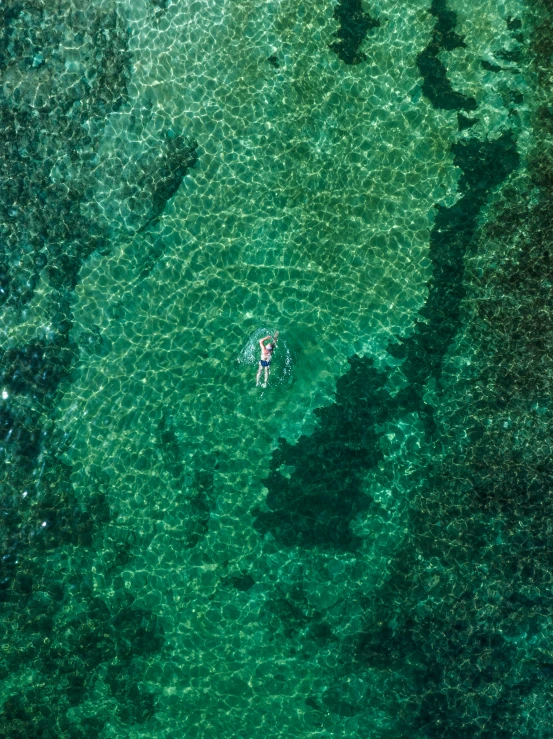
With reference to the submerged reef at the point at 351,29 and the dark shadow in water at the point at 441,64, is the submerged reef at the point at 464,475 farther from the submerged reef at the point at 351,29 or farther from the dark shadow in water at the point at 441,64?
the submerged reef at the point at 351,29

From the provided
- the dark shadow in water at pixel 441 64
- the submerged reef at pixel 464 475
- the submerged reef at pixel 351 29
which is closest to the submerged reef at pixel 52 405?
the submerged reef at pixel 464 475

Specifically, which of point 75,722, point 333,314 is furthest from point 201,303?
point 75,722

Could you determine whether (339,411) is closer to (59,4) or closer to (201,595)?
(201,595)

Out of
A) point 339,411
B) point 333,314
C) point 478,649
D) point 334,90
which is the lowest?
point 478,649

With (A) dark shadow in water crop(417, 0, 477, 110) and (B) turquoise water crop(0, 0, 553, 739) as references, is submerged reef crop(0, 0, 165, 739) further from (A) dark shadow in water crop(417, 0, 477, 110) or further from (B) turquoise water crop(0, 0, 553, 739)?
(A) dark shadow in water crop(417, 0, 477, 110)

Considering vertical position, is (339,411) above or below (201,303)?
below

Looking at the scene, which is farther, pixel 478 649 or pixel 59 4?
pixel 59 4

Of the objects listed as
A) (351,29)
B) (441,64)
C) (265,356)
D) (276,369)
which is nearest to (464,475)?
(276,369)

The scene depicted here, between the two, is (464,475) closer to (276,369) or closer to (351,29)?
(276,369)
